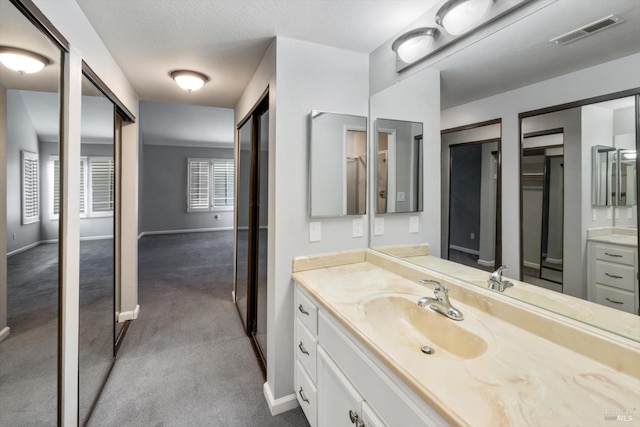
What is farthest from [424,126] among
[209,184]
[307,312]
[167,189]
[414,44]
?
[167,189]

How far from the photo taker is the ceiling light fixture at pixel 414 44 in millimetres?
1513

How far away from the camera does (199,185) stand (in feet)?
29.0

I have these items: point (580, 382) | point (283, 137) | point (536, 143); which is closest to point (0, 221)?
point (283, 137)

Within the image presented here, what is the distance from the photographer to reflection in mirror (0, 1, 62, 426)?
976 mm

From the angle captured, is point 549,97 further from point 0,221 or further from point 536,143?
point 0,221

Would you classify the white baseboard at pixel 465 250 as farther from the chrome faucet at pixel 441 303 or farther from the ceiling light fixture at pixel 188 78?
the ceiling light fixture at pixel 188 78

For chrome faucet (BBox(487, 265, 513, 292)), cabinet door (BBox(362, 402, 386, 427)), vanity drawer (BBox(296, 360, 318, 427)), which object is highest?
chrome faucet (BBox(487, 265, 513, 292))

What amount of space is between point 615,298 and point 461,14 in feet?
4.23

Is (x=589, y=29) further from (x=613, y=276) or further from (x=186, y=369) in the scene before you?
(x=186, y=369)

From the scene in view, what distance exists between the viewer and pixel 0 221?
3.18ft

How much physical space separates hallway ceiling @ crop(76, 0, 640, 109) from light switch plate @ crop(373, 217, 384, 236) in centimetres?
80

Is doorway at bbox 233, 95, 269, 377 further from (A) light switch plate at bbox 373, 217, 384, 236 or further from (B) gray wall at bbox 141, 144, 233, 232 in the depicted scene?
(B) gray wall at bbox 141, 144, 233, 232

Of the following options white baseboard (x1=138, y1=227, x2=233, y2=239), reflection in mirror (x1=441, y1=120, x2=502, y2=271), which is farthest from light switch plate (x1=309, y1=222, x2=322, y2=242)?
white baseboard (x1=138, y1=227, x2=233, y2=239)

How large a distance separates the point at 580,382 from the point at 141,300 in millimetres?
4069
